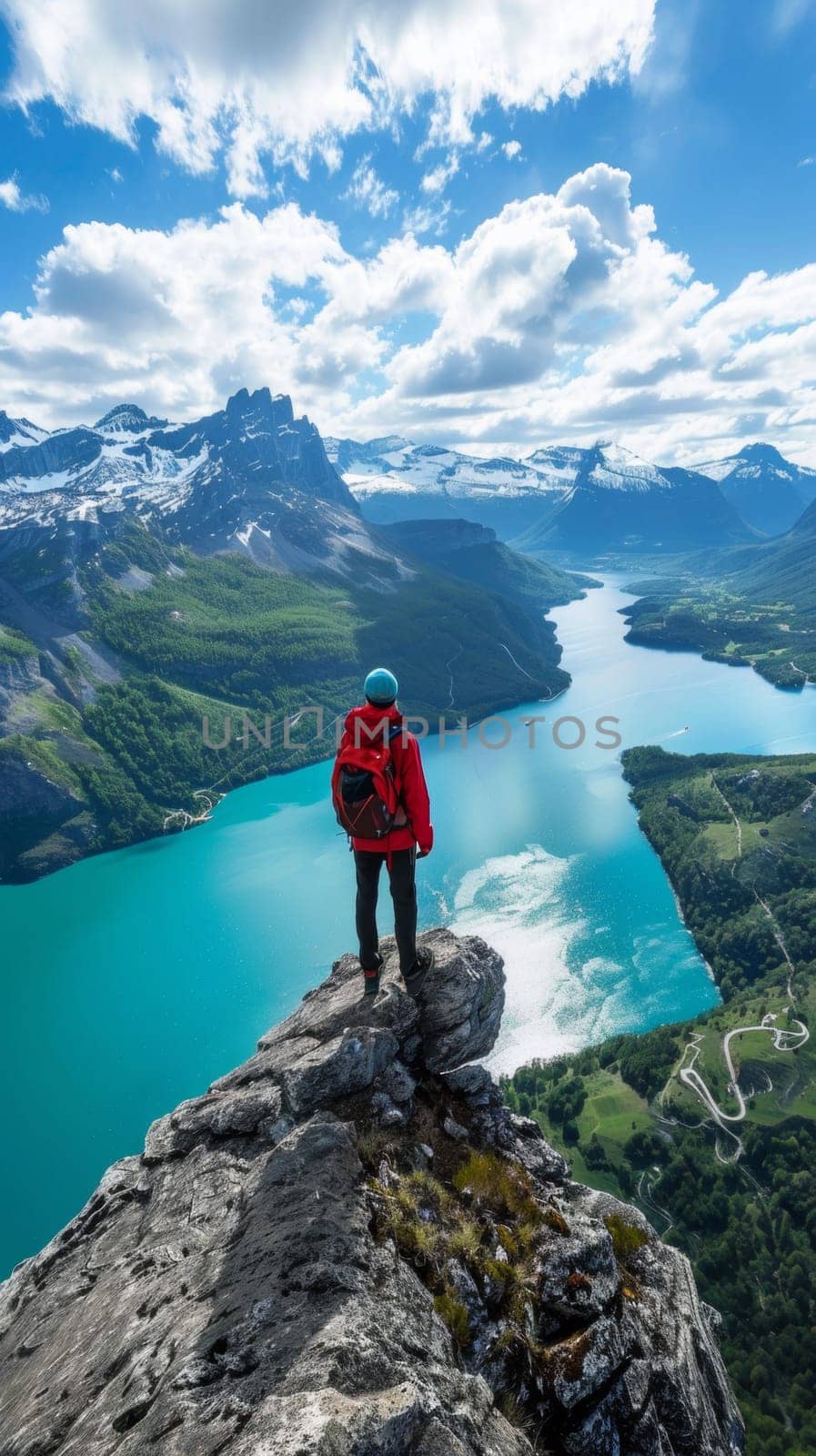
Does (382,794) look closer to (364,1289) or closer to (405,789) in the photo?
(405,789)

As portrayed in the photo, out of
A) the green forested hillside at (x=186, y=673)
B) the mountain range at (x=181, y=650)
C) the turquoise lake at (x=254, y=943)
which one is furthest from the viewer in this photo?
the mountain range at (x=181, y=650)

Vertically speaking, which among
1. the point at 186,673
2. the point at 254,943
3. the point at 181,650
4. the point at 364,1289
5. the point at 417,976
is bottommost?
the point at 254,943

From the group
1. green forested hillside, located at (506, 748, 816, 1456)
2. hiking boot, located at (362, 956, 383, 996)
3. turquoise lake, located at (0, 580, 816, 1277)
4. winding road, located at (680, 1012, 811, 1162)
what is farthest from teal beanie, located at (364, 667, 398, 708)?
winding road, located at (680, 1012, 811, 1162)

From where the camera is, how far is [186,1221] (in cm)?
667

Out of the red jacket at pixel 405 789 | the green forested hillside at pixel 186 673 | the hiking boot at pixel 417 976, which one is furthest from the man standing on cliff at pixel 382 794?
A: the green forested hillside at pixel 186 673

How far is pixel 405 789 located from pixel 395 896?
4.25 ft

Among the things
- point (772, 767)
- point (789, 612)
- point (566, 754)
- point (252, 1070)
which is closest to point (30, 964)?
point (252, 1070)

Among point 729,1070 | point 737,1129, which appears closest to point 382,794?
point 737,1129

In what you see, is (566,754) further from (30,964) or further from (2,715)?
(2,715)

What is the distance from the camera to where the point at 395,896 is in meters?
7.67

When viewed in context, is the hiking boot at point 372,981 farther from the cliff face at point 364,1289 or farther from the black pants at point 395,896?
the black pants at point 395,896

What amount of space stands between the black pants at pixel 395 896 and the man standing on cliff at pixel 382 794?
0.01 m

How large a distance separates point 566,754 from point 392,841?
302ft

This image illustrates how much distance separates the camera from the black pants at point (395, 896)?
24.8 feet
